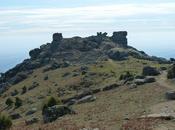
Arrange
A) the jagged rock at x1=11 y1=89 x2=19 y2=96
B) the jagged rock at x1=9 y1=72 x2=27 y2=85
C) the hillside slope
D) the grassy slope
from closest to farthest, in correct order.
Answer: the grassy slope, the hillside slope, the jagged rock at x1=11 y1=89 x2=19 y2=96, the jagged rock at x1=9 y1=72 x2=27 y2=85

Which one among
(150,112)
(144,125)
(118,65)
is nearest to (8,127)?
(150,112)

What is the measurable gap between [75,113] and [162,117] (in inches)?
885

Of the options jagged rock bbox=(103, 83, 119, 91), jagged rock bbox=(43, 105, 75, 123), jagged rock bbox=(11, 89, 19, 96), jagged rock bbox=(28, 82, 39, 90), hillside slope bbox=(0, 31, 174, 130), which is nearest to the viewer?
hillside slope bbox=(0, 31, 174, 130)

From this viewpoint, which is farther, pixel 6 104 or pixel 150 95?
pixel 6 104

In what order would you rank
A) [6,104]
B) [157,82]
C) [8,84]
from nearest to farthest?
[157,82], [6,104], [8,84]

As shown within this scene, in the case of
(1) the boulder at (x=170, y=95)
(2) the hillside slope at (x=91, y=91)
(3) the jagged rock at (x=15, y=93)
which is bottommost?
(3) the jagged rock at (x=15, y=93)

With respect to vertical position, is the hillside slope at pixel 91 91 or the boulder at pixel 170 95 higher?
the boulder at pixel 170 95

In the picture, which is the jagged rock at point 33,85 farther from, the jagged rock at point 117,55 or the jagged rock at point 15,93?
the jagged rock at point 117,55

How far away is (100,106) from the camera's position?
2916 inches

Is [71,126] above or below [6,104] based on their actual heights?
above

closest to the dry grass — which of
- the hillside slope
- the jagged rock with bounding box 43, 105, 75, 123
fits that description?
the hillside slope

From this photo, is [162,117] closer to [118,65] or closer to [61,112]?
[61,112]

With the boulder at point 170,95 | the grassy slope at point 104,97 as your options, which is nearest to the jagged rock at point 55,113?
the grassy slope at point 104,97

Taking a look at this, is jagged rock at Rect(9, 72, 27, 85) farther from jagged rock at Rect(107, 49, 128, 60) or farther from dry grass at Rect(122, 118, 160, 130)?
dry grass at Rect(122, 118, 160, 130)
